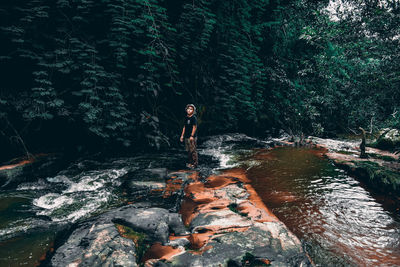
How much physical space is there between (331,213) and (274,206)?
35.9 inches

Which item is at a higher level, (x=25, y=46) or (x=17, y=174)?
(x=25, y=46)

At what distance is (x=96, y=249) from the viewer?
88.0 inches

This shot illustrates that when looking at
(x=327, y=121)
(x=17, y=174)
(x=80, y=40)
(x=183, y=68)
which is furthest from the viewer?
(x=327, y=121)

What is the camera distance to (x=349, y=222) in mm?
3314

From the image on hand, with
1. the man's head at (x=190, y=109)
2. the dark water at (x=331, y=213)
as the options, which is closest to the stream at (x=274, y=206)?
the dark water at (x=331, y=213)

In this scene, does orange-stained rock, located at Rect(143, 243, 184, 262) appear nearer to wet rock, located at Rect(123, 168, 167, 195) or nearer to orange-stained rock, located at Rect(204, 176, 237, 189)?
wet rock, located at Rect(123, 168, 167, 195)

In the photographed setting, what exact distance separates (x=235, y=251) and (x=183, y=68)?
24.3ft

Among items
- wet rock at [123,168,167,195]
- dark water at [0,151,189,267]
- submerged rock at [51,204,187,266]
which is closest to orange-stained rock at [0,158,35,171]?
dark water at [0,151,189,267]

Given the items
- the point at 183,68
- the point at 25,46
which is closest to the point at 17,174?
the point at 25,46

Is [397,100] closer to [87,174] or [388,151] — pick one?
[388,151]

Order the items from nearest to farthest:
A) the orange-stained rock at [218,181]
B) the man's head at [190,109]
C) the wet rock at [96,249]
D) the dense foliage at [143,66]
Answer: the wet rock at [96,249] → the orange-stained rock at [218,181] → the dense foliage at [143,66] → the man's head at [190,109]

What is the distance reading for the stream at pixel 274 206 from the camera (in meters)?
2.64

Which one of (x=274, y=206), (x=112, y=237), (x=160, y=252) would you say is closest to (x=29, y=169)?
(x=112, y=237)

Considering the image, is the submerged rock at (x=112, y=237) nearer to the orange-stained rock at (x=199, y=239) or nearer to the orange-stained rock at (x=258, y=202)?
the orange-stained rock at (x=199, y=239)
